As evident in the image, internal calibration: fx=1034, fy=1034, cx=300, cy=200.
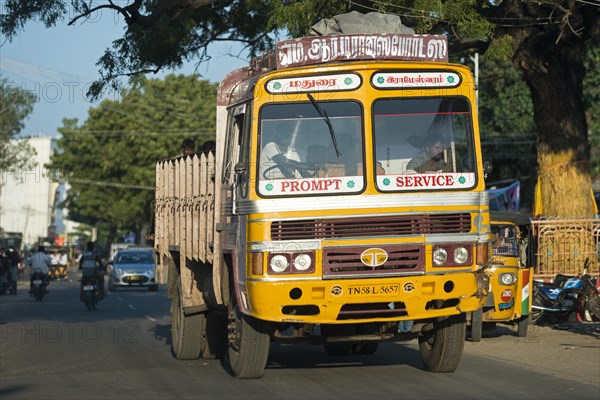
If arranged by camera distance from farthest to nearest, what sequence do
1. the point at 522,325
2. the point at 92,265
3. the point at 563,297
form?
the point at 92,265 < the point at 563,297 < the point at 522,325

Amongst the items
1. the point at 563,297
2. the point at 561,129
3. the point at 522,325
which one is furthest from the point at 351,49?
the point at 561,129

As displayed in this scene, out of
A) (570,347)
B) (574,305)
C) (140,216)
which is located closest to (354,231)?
(570,347)

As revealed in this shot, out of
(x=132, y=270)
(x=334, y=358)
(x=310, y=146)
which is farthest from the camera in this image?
(x=132, y=270)

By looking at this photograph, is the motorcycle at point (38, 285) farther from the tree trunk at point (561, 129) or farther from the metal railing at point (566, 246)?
the tree trunk at point (561, 129)

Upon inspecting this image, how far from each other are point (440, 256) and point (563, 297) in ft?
31.4

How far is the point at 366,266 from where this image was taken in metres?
9.93

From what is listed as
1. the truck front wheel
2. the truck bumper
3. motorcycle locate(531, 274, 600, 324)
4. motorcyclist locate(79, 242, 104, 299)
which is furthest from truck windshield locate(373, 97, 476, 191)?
motorcyclist locate(79, 242, 104, 299)

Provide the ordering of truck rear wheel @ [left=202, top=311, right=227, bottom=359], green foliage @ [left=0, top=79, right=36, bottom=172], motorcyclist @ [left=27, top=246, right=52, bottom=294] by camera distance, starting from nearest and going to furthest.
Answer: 1. truck rear wheel @ [left=202, top=311, right=227, bottom=359]
2. motorcyclist @ [left=27, top=246, right=52, bottom=294]
3. green foliage @ [left=0, top=79, right=36, bottom=172]

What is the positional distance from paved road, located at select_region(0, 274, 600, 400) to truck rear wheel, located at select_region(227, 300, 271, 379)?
143mm

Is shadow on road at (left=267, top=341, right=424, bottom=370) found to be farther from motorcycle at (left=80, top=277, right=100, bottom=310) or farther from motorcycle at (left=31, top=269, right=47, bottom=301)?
motorcycle at (left=31, top=269, right=47, bottom=301)

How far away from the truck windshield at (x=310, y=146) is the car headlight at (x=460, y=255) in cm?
114

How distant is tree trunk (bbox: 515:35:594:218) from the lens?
63.6 ft

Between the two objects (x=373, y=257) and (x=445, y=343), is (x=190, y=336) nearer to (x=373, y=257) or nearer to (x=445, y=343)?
(x=445, y=343)

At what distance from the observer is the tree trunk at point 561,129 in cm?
1938
